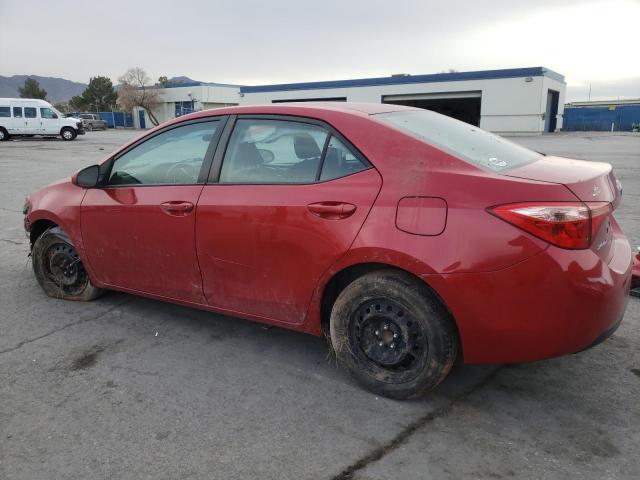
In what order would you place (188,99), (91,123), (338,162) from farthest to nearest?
(188,99) < (91,123) < (338,162)

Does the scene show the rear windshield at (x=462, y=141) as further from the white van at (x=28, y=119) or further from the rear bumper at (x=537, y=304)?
the white van at (x=28, y=119)

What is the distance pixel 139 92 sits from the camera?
6506cm

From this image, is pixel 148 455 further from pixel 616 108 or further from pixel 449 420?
pixel 616 108

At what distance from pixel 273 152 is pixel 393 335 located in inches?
51.7

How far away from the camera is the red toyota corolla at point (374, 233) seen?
2.43 m

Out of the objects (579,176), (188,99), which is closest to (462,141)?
(579,176)

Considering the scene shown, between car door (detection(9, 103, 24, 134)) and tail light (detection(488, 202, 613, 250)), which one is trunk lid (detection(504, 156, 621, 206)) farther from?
car door (detection(9, 103, 24, 134))

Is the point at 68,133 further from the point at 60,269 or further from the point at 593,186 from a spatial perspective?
the point at 593,186

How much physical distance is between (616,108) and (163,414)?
2215 inches

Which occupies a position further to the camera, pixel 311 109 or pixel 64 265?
pixel 64 265

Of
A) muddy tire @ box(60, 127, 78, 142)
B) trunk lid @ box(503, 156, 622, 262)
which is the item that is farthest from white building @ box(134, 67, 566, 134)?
trunk lid @ box(503, 156, 622, 262)

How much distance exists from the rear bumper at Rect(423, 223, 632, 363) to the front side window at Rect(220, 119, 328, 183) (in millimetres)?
1003

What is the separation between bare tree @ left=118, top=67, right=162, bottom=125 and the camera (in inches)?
2552

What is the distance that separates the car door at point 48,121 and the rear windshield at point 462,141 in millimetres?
32317
